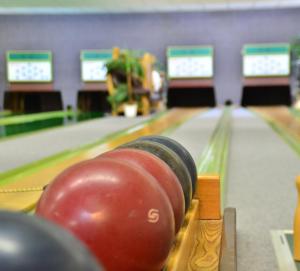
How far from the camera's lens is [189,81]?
1195cm

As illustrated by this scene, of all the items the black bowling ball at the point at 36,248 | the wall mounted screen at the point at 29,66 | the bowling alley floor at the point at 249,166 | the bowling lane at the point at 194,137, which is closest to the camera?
the black bowling ball at the point at 36,248

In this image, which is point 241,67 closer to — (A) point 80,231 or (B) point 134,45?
(B) point 134,45

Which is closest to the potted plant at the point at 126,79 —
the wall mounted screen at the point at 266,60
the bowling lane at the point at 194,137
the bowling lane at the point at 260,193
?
the bowling lane at the point at 194,137

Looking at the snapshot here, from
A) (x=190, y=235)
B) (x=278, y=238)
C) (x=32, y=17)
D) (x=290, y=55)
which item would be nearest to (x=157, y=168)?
(x=190, y=235)

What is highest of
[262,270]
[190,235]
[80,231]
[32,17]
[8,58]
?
[32,17]

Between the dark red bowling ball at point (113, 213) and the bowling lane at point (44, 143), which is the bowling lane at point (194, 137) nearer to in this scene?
the bowling lane at point (44, 143)

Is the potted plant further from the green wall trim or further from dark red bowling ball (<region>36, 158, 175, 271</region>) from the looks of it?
dark red bowling ball (<region>36, 158, 175, 271</region>)

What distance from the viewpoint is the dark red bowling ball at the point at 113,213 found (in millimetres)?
1013

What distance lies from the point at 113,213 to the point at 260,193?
1730 mm

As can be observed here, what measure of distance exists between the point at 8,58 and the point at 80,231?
11.8 meters

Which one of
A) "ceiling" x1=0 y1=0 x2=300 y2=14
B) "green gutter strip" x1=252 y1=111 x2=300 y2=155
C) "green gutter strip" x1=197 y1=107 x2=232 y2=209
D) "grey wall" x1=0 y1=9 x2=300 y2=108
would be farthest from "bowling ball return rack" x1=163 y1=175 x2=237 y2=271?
"grey wall" x1=0 y1=9 x2=300 y2=108

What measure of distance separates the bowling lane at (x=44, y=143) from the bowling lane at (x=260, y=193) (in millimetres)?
1275

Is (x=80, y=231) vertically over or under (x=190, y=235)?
over

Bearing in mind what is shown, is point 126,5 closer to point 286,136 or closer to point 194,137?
point 286,136
